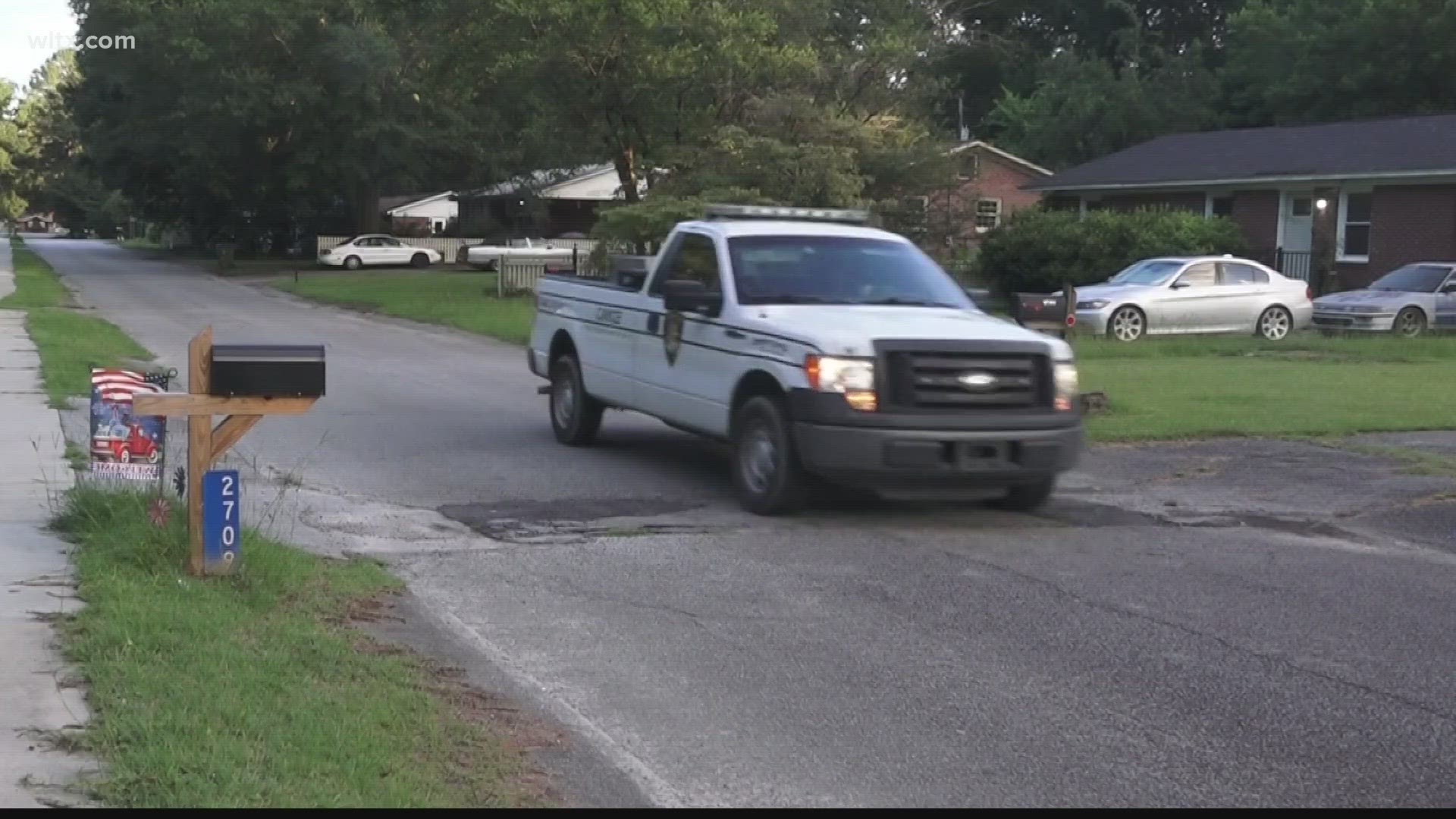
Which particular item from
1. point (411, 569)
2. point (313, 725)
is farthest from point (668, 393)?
point (313, 725)

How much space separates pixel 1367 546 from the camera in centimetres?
1016

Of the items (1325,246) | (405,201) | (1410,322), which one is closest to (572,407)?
(1410,322)

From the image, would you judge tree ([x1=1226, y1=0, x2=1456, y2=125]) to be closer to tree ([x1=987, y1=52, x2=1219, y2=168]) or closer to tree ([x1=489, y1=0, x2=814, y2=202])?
tree ([x1=987, y1=52, x2=1219, y2=168])

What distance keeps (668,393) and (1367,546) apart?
4.85 metres

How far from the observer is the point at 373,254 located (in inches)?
2309

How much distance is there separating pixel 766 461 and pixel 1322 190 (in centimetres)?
2766

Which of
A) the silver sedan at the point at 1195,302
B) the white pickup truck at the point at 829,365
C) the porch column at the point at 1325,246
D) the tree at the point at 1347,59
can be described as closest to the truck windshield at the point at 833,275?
the white pickup truck at the point at 829,365

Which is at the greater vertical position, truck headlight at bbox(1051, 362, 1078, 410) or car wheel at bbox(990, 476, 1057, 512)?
truck headlight at bbox(1051, 362, 1078, 410)

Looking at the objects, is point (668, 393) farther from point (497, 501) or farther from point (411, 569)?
point (411, 569)

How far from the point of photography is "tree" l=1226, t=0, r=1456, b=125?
150 feet

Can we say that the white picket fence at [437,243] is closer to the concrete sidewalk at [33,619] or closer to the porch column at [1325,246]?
the porch column at [1325,246]

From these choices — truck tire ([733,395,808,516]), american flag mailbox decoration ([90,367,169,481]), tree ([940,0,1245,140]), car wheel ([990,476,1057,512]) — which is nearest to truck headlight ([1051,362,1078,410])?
car wheel ([990,476,1057,512])

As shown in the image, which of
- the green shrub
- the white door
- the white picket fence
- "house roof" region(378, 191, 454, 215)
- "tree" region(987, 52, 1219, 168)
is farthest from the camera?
"house roof" region(378, 191, 454, 215)

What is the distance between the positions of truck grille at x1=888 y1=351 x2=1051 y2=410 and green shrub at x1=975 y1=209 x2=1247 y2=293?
23.5m
